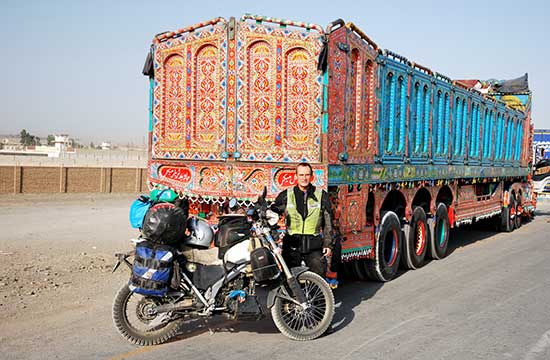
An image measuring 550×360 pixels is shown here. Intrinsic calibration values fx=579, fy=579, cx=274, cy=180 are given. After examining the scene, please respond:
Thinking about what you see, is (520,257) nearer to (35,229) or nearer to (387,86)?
(387,86)

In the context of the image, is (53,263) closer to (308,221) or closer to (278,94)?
(278,94)

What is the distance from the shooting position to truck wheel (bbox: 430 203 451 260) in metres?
10.9

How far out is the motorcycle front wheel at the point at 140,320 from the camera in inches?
206

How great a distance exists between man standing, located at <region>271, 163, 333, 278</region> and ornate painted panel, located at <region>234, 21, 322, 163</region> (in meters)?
0.70

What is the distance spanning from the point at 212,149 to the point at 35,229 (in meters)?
9.19

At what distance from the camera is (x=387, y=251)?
29.9 ft

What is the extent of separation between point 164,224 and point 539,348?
372cm

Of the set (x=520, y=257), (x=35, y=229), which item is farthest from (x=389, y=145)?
(x=35, y=229)

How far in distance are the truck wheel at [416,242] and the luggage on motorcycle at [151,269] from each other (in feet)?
17.9

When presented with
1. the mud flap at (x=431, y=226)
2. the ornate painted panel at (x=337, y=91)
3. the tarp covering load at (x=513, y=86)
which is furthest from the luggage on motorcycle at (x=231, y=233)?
the tarp covering load at (x=513, y=86)

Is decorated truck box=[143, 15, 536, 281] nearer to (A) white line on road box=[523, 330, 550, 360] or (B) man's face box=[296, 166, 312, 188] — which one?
(B) man's face box=[296, 166, 312, 188]

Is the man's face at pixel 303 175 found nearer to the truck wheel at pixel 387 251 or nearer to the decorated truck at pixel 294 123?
the decorated truck at pixel 294 123

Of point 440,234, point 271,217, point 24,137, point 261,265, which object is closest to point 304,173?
point 271,217

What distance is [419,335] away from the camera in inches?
231
